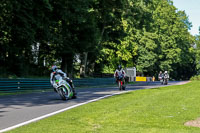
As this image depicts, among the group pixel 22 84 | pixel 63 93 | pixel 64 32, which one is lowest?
pixel 63 93

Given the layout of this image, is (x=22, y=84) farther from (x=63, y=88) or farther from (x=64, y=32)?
(x=64, y=32)

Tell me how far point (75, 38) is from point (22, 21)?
373 inches

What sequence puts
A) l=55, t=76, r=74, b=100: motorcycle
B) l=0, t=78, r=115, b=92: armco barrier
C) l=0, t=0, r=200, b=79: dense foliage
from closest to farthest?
l=55, t=76, r=74, b=100: motorcycle, l=0, t=78, r=115, b=92: armco barrier, l=0, t=0, r=200, b=79: dense foliage

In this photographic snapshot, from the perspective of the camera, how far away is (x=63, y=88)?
50.3 feet

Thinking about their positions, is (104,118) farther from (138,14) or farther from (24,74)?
(138,14)

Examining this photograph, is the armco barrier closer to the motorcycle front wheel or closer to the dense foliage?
the dense foliage

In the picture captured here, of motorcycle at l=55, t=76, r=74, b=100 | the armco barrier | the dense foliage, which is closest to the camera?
motorcycle at l=55, t=76, r=74, b=100

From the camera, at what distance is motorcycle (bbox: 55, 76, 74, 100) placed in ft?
49.8

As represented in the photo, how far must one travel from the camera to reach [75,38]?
115ft

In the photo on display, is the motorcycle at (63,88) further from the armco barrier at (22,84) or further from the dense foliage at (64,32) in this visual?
the dense foliage at (64,32)

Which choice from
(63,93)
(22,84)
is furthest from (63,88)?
(22,84)

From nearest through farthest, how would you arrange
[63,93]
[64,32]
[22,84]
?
[63,93] < [22,84] < [64,32]

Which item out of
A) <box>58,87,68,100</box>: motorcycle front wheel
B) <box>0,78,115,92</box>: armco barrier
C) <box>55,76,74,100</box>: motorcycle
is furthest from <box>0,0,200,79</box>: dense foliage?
<box>58,87,68,100</box>: motorcycle front wheel

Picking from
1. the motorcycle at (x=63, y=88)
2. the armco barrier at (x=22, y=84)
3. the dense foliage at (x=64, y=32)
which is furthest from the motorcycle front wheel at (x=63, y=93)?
the dense foliage at (x=64, y=32)
